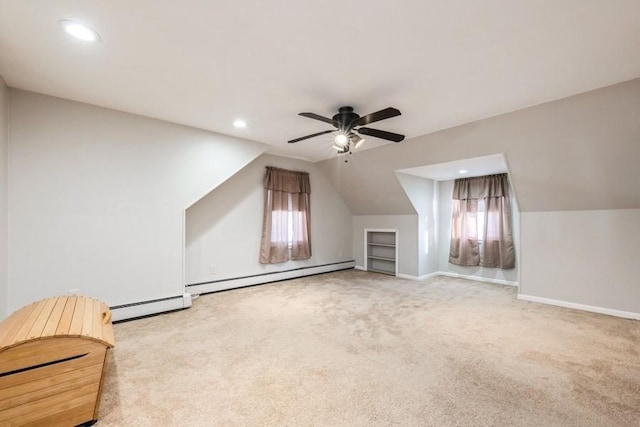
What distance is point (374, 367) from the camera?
90.3 inches

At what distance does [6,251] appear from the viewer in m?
2.71

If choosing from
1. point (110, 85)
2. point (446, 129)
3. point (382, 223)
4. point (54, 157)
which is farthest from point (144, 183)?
point (382, 223)

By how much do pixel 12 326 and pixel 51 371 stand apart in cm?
54

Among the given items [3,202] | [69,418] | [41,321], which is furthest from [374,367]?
[3,202]

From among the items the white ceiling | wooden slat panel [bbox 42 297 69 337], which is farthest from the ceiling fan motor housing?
wooden slat panel [bbox 42 297 69 337]

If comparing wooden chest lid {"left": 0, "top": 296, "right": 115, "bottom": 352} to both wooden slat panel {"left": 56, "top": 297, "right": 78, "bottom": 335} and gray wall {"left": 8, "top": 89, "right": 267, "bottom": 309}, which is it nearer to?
wooden slat panel {"left": 56, "top": 297, "right": 78, "bottom": 335}

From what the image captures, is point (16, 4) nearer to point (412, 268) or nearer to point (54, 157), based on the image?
point (54, 157)

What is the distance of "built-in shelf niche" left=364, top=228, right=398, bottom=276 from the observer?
6277 mm

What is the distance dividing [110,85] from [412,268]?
5.40 metres

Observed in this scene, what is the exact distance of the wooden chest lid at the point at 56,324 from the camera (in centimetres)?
161

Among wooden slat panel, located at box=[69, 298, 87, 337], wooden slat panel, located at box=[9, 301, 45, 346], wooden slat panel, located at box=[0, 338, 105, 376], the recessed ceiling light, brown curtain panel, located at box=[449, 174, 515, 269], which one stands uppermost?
the recessed ceiling light

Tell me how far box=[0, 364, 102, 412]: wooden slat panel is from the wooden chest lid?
17 centimetres

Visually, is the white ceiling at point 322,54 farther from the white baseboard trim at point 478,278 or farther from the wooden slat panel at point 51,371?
the white baseboard trim at point 478,278

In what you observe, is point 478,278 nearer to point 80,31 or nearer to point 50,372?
point 50,372
